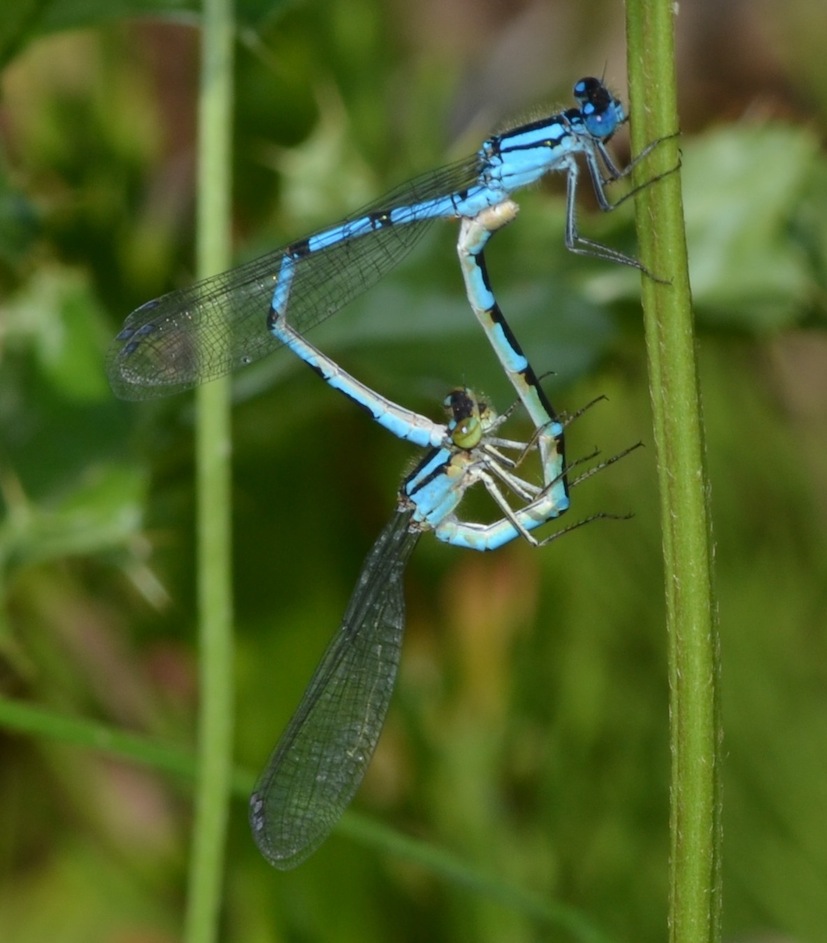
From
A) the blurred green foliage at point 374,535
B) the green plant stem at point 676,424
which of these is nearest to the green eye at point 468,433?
the blurred green foliage at point 374,535

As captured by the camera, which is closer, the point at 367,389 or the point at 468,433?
the point at 468,433

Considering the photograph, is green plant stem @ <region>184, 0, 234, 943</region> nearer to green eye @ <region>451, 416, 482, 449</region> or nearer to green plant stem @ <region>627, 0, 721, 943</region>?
green eye @ <region>451, 416, 482, 449</region>

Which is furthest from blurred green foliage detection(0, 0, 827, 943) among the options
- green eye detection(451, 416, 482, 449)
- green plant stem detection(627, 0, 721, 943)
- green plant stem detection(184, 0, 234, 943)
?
green plant stem detection(627, 0, 721, 943)

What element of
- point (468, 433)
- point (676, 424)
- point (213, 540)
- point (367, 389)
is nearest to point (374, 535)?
point (367, 389)

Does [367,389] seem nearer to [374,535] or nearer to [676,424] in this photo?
[374,535]

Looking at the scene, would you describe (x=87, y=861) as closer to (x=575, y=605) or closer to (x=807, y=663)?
(x=575, y=605)

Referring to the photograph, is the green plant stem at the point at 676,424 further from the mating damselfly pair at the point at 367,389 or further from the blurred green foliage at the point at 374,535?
the blurred green foliage at the point at 374,535
